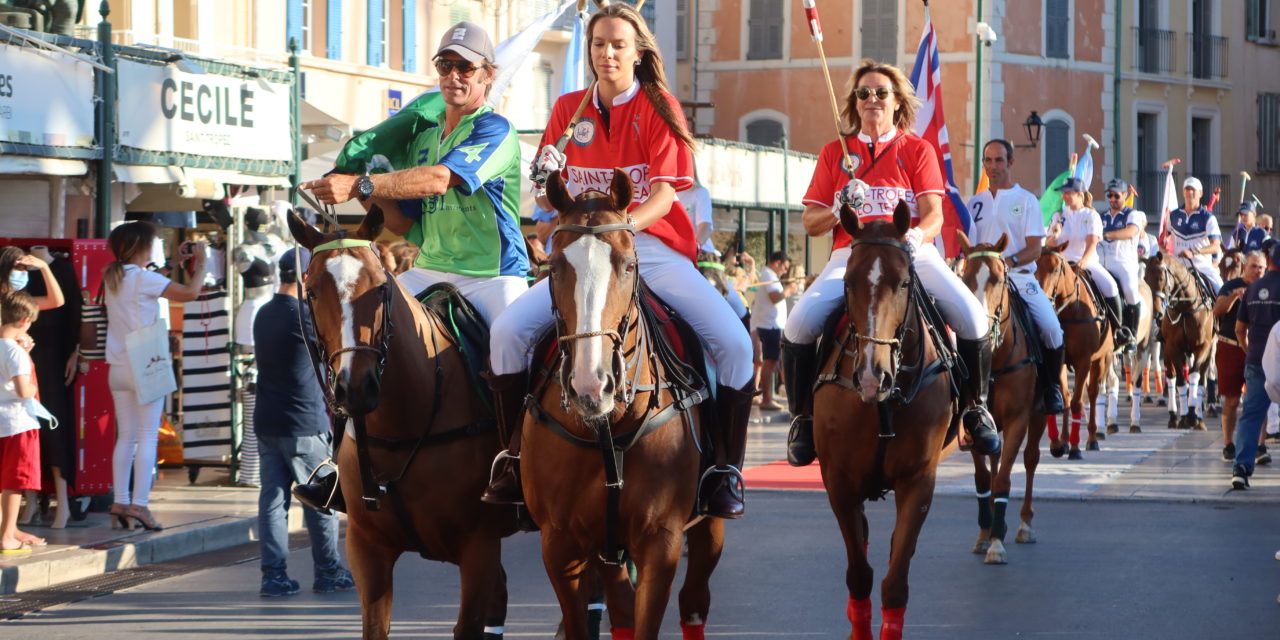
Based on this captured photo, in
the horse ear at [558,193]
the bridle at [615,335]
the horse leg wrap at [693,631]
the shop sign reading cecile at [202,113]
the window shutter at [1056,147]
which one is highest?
the window shutter at [1056,147]

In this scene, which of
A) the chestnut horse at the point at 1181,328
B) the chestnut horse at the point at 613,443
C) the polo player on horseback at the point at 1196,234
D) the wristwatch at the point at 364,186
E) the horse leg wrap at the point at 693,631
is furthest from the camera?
the polo player on horseback at the point at 1196,234

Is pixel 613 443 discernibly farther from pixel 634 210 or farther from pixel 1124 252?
pixel 1124 252

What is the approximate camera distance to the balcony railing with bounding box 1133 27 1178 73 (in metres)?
46.4

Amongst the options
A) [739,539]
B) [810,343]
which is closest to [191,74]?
[739,539]

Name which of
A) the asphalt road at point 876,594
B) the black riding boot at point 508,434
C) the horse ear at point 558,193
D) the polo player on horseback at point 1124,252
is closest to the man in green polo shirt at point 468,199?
the black riding boot at point 508,434

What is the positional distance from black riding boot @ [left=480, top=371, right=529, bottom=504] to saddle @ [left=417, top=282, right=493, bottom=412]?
0.36m

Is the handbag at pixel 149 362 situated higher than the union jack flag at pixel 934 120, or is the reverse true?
the union jack flag at pixel 934 120

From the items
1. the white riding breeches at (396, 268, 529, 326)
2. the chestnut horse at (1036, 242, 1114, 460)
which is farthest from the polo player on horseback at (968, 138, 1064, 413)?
the white riding breeches at (396, 268, 529, 326)

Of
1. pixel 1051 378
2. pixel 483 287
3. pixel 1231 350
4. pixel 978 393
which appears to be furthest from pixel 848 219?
pixel 1231 350

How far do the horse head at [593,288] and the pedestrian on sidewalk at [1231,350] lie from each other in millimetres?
11108

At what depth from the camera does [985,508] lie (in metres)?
11.3

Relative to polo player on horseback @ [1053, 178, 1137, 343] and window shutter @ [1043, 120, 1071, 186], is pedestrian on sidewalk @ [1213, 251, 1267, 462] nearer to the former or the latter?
polo player on horseback @ [1053, 178, 1137, 343]

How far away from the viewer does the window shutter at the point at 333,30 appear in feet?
106

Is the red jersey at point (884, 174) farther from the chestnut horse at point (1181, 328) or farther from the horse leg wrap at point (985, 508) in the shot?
the chestnut horse at point (1181, 328)
